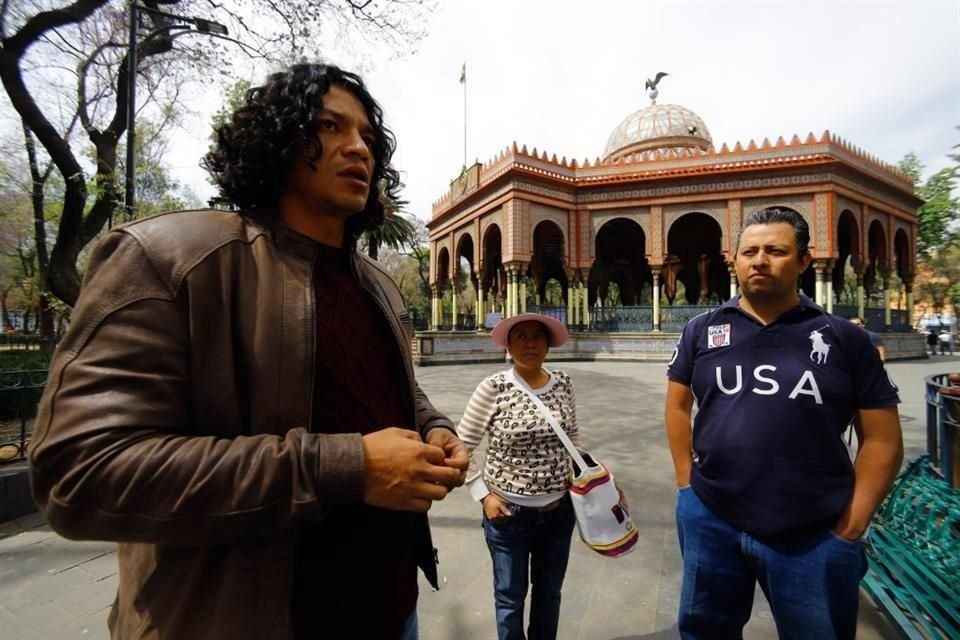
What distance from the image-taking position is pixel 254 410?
966 millimetres

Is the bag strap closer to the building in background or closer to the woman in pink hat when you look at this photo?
the woman in pink hat

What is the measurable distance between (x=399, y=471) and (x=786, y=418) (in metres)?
1.51

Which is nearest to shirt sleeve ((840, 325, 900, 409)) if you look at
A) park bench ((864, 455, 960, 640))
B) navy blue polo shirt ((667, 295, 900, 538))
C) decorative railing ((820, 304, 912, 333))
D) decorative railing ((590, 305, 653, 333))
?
navy blue polo shirt ((667, 295, 900, 538))

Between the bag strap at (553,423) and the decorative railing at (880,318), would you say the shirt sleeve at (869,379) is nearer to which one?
the bag strap at (553,423)

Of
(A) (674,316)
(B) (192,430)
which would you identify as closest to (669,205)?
(A) (674,316)

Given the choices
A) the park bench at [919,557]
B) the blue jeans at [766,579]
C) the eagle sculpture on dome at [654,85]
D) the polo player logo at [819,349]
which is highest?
the eagle sculpture on dome at [654,85]

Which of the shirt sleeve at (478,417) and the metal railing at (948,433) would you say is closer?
the shirt sleeve at (478,417)

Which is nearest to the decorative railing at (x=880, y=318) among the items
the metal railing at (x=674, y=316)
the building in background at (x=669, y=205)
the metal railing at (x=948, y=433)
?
the building in background at (x=669, y=205)

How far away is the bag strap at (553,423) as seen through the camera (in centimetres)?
199

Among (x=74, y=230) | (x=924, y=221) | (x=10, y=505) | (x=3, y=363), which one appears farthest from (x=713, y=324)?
(x=924, y=221)

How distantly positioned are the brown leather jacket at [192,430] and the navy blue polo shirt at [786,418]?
60.1 inches

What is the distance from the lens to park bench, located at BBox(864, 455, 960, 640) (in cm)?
217

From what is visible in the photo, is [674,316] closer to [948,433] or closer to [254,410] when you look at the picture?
[948,433]

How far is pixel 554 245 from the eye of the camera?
79.8 feet
